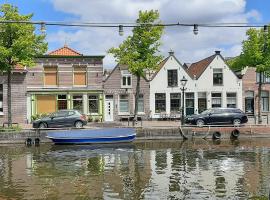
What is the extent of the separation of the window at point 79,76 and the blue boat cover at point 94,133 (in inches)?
527

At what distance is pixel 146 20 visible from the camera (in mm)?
38656

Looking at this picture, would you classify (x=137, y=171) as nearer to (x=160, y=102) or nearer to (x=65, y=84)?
(x=65, y=84)

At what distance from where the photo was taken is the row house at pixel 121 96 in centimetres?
4619

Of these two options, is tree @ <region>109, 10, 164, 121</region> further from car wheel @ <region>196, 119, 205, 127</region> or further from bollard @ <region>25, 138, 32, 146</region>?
bollard @ <region>25, 138, 32, 146</region>

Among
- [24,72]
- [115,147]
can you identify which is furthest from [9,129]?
[24,72]

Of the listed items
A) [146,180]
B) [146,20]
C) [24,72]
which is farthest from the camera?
[24,72]

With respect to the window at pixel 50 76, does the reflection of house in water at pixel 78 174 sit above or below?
below

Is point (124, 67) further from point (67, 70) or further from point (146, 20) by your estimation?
point (146, 20)

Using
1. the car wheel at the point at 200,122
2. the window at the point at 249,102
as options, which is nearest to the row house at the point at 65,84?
the car wheel at the point at 200,122

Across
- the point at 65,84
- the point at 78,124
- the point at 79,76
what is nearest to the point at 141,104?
the point at 79,76

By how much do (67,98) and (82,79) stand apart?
242cm

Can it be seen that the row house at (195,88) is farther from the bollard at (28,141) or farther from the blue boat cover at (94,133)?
the bollard at (28,141)

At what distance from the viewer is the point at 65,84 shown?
149ft

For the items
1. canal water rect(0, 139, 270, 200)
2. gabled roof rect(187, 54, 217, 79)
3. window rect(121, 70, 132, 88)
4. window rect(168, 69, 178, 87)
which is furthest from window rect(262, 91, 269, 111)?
canal water rect(0, 139, 270, 200)
